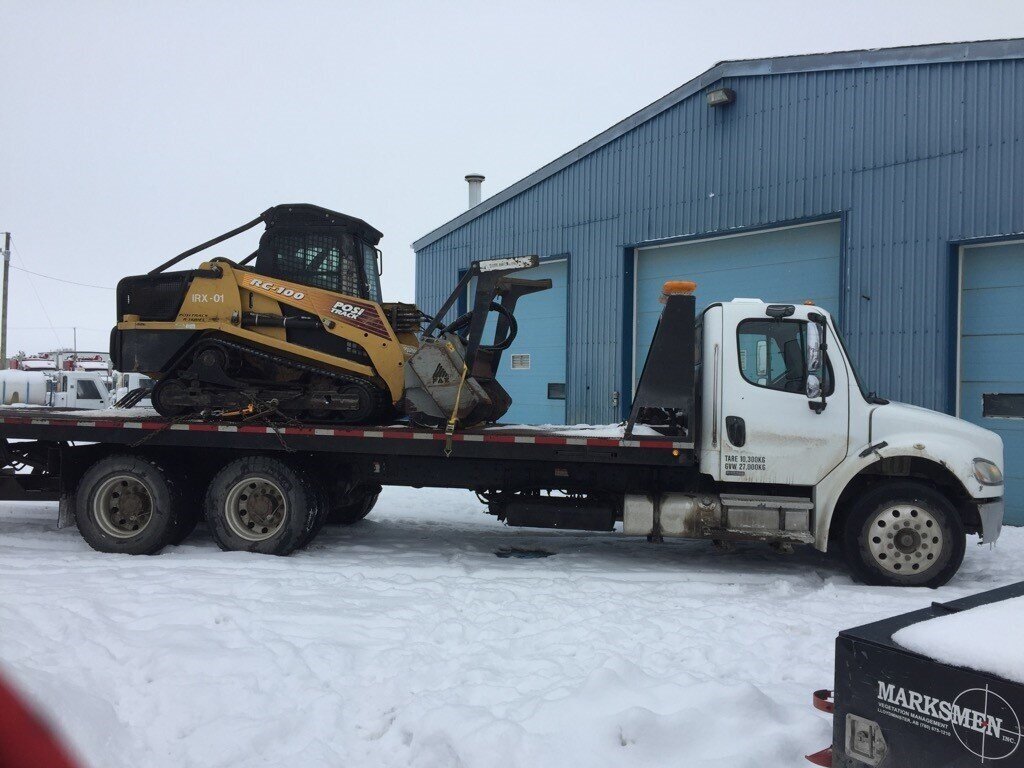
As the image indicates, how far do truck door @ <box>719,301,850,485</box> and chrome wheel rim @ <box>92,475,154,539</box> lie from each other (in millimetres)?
5676

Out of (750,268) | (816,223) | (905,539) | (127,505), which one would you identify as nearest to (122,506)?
(127,505)

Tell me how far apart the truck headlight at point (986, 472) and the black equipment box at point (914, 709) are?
12.9 ft

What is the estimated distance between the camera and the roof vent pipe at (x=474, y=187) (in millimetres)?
17469

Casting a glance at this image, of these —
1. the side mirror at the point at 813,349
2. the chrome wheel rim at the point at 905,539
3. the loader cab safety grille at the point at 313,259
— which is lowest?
the chrome wheel rim at the point at 905,539

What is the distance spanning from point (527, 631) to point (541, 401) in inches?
374

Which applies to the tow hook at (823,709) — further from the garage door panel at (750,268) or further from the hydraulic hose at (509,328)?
the garage door panel at (750,268)

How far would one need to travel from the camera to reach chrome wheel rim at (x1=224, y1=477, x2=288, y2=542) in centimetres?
748

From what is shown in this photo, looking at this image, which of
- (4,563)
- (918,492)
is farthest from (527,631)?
(4,563)

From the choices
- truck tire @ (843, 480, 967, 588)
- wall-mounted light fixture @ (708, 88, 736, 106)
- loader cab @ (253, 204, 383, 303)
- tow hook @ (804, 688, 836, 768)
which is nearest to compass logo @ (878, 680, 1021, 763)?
tow hook @ (804, 688, 836, 768)

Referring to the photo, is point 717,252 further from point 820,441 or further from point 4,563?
point 4,563

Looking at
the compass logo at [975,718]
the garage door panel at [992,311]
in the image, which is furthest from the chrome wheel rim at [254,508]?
the garage door panel at [992,311]

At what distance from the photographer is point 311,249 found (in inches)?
337

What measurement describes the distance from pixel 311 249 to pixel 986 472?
7.02 metres

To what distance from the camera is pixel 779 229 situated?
38.2 ft
